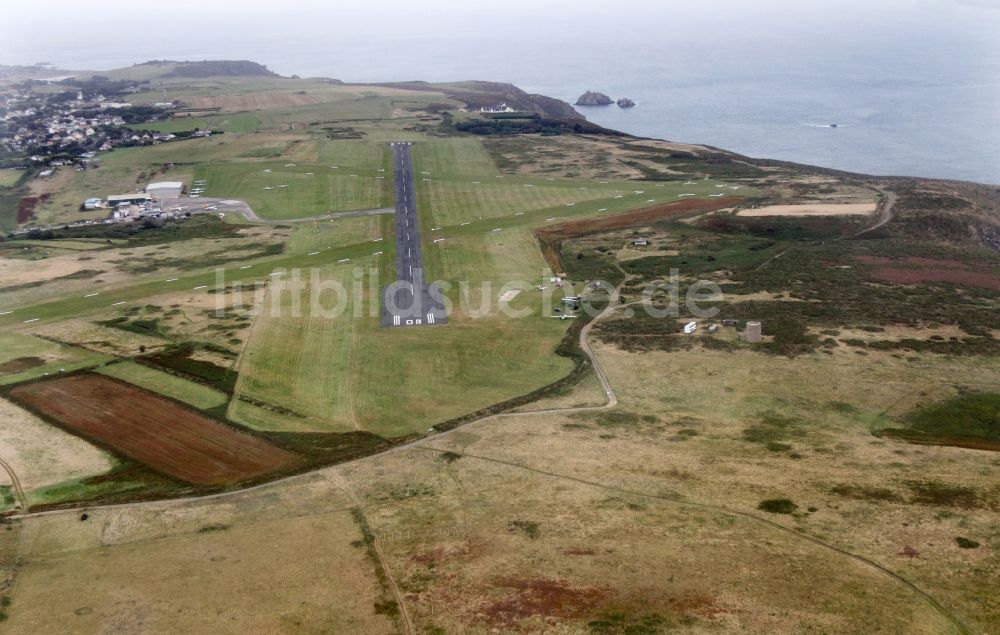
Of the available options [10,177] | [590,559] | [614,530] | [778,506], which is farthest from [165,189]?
[778,506]

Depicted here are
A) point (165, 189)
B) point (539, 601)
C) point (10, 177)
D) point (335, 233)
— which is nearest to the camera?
point (539, 601)

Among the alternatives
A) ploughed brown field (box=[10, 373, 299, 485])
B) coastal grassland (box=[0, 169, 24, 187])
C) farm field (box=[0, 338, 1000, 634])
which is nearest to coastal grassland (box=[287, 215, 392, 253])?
ploughed brown field (box=[10, 373, 299, 485])

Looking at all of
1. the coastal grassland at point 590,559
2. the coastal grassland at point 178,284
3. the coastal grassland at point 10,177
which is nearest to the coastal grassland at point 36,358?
the coastal grassland at point 178,284

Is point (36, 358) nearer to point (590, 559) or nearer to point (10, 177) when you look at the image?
point (590, 559)

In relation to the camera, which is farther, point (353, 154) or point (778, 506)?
point (353, 154)

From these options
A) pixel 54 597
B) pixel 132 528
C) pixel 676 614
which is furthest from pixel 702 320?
pixel 54 597

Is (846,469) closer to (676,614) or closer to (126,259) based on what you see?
(676,614)

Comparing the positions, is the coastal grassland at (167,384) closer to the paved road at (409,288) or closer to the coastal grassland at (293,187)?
the paved road at (409,288)
